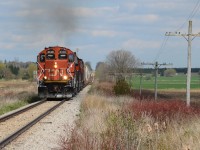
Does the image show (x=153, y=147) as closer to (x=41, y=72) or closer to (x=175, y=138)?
(x=175, y=138)

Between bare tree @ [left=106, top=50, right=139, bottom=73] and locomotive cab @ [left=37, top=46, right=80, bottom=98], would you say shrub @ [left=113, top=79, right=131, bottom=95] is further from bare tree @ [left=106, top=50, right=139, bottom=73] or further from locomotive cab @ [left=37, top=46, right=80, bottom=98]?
bare tree @ [left=106, top=50, right=139, bottom=73]

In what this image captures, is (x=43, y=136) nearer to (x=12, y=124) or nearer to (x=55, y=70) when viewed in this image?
(x=12, y=124)

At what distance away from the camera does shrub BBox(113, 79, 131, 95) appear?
35.9 m

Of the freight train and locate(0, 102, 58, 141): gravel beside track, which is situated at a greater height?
the freight train

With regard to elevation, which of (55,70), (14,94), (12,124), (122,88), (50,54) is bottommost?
(12,124)

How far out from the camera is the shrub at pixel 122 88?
35938 mm

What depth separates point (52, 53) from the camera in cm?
3008

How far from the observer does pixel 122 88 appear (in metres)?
36.1

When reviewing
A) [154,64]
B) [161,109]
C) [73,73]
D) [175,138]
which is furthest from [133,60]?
[175,138]

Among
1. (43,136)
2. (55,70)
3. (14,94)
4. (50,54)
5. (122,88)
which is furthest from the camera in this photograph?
(14,94)

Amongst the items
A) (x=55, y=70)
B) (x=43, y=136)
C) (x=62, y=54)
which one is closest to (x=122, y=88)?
(x=62, y=54)

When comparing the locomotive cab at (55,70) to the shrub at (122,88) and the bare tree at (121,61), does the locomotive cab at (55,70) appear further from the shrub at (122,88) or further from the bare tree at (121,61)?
the bare tree at (121,61)

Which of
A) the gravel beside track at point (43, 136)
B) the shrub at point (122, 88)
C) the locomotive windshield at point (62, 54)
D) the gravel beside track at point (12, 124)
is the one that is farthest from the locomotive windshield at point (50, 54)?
the gravel beside track at point (43, 136)

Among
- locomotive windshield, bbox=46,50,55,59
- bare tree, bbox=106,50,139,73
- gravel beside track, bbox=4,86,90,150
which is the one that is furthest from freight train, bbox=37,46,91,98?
bare tree, bbox=106,50,139,73
